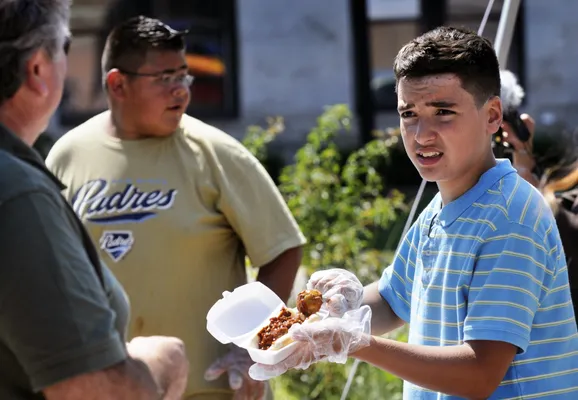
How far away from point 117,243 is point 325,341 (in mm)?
1529

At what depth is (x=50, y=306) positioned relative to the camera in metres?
1.81

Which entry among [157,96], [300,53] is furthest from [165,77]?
[300,53]

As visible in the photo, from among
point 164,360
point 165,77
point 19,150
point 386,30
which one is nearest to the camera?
point 19,150

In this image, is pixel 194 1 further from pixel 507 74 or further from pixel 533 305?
pixel 533 305

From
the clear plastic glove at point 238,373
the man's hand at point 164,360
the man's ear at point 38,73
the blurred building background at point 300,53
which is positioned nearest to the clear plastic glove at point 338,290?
the man's hand at point 164,360

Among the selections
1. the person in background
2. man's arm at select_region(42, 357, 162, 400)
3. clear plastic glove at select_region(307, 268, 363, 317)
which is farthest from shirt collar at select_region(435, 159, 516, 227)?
the person in background

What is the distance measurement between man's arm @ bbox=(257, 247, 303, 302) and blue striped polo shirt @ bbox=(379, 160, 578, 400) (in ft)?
4.10

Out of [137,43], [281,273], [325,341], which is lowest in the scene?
[281,273]

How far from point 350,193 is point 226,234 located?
2837mm

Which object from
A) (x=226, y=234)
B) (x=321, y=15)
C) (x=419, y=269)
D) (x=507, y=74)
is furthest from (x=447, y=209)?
(x=321, y=15)

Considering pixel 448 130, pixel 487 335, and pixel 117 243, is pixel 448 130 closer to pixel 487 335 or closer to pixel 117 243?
pixel 487 335

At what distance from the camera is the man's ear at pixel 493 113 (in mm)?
2572

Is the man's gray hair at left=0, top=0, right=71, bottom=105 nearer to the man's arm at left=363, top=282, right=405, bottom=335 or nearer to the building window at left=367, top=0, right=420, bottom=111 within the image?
the man's arm at left=363, top=282, right=405, bottom=335

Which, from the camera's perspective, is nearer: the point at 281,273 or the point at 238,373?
the point at 238,373
